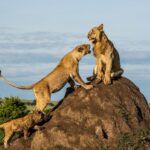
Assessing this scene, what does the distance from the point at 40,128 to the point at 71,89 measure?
5.15 ft

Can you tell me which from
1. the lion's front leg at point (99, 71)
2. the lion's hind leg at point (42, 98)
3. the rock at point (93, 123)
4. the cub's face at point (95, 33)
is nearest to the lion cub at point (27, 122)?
the rock at point (93, 123)

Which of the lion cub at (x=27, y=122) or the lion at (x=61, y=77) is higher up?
the lion at (x=61, y=77)

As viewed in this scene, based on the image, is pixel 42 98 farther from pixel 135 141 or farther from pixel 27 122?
pixel 135 141

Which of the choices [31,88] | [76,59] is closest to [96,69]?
[76,59]

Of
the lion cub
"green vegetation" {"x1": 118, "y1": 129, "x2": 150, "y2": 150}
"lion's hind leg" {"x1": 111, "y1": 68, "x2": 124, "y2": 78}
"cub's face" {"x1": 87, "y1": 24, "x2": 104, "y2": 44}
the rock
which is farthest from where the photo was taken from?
"lion's hind leg" {"x1": 111, "y1": 68, "x2": 124, "y2": 78}

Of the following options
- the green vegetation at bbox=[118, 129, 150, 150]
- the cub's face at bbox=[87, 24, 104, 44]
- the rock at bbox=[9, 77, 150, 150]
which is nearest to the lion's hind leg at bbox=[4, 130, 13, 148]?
the rock at bbox=[9, 77, 150, 150]

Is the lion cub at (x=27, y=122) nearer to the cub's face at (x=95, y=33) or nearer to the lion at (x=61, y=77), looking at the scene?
the lion at (x=61, y=77)

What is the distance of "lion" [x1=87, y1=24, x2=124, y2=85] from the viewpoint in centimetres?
1872

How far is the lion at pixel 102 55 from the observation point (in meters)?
18.7

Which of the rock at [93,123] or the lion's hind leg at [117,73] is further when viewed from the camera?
the lion's hind leg at [117,73]

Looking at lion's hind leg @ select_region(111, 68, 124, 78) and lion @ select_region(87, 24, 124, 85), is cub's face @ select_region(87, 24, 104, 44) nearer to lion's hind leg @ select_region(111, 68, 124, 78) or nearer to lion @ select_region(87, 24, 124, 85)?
lion @ select_region(87, 24, 124, 85)

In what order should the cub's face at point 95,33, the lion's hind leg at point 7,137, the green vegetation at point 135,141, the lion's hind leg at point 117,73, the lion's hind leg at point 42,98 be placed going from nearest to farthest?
the green vegetation at point 135,141 < the lion's hind leg at point 7,137 < the cub's face at point 95,33 < the lion's hind leg at point 42,98 < the lion's hind leg at point 117,73

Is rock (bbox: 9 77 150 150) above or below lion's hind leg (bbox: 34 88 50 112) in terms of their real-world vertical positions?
below

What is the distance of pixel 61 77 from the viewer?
1902 cm
